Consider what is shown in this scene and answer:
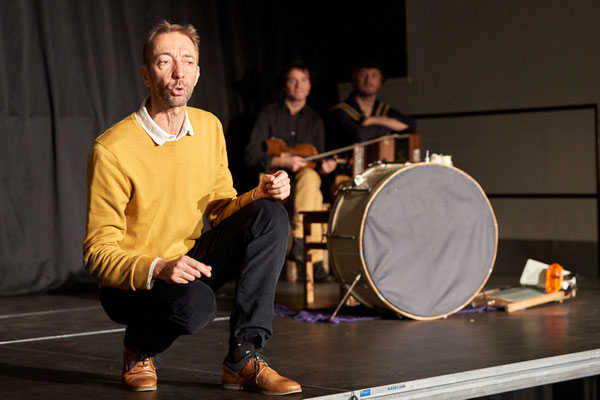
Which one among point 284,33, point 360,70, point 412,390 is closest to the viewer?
point 412,390

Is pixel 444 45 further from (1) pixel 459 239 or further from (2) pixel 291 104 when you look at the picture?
(1) pixel 459 239

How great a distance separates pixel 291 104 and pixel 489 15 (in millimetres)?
1805

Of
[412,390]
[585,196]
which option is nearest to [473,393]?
[412,390]

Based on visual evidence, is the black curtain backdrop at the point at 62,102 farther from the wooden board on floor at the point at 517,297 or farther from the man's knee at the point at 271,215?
the man's knee at the point at 271,215

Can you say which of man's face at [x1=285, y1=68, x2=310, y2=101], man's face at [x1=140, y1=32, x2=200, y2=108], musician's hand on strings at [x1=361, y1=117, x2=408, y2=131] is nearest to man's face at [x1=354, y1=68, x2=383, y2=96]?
musician's hand on strings at [x1=361, y1=117, x2=408, y2=131]

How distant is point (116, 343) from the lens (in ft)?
10.1

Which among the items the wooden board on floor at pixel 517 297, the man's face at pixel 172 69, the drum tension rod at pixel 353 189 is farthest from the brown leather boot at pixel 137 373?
the wooden board on floor at pixel 517 297

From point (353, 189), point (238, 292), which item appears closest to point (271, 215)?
point (238, 292)

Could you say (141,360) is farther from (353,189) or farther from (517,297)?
→ (517,297)

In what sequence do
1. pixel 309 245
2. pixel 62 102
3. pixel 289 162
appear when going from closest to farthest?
1. pixel 309 245
2. pixel 62 102
3. pixel 289 162

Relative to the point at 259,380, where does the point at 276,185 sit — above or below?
above

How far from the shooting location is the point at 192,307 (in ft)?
6.84

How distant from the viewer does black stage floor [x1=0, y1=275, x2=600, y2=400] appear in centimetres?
233

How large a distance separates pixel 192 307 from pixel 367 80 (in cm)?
355
